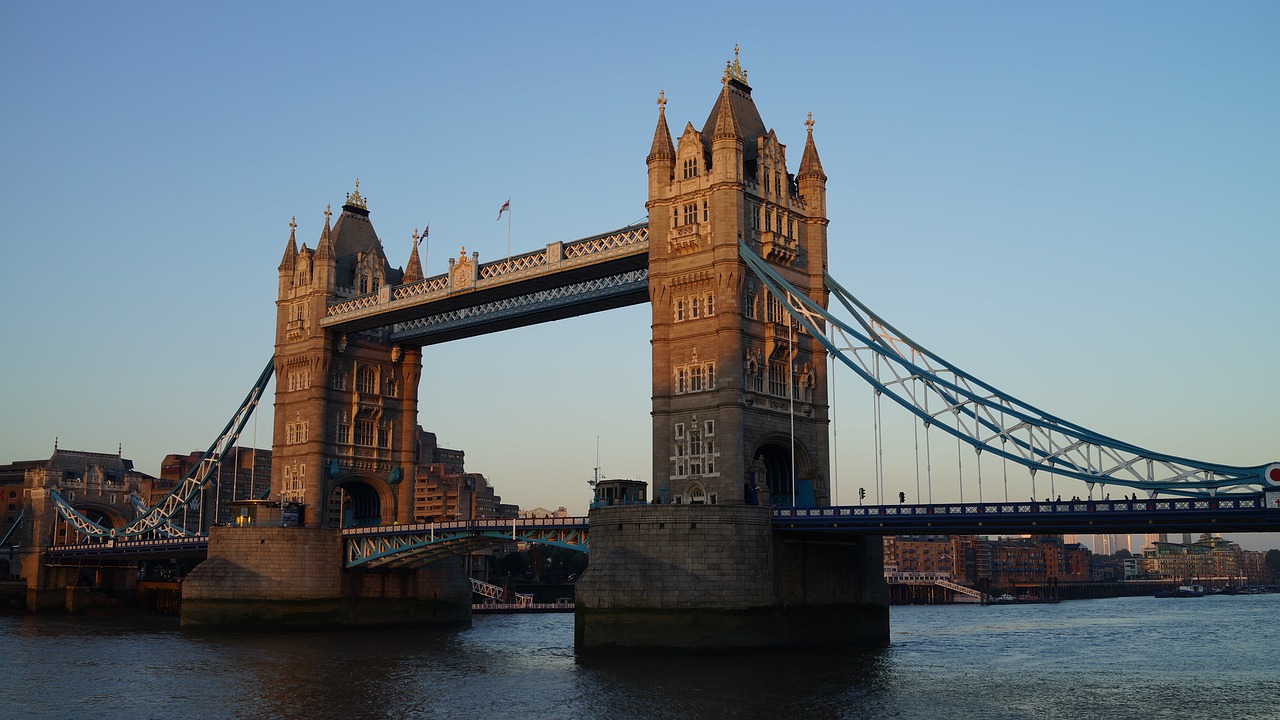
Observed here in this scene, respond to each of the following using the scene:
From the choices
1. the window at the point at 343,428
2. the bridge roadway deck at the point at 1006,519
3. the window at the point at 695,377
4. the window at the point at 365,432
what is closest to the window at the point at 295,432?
the window at the point at 343,428

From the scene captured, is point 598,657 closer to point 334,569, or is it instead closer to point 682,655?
point 682,655

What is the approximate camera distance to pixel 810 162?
242 ft

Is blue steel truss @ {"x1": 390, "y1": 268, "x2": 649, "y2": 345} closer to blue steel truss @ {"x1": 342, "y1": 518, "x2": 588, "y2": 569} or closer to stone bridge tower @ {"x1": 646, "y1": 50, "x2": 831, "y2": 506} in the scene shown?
stone bridge tower @ {"x1": 646, "y1": 50, "x2": 831, "y2": 506}

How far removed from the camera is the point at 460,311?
87562 millimetres

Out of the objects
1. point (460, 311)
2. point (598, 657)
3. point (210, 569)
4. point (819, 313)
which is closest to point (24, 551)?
point (210, 569)

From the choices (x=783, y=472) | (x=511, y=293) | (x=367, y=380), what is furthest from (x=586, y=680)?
(x=367, y=380)

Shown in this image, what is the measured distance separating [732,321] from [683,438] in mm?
7078

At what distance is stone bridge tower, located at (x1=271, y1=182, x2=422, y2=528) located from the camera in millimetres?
92125

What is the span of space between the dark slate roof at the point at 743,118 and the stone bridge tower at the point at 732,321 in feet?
0.31

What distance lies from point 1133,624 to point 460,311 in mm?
75227

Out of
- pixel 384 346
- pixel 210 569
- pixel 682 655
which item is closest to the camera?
pixel 682 655

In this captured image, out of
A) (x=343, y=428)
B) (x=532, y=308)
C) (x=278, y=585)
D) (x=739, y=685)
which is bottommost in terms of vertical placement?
(x=739, y=685)

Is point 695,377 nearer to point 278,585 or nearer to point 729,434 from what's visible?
point 729,434

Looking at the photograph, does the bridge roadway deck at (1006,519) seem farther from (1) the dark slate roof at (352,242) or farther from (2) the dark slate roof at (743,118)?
(1) the dark slate roof at (352,242)
